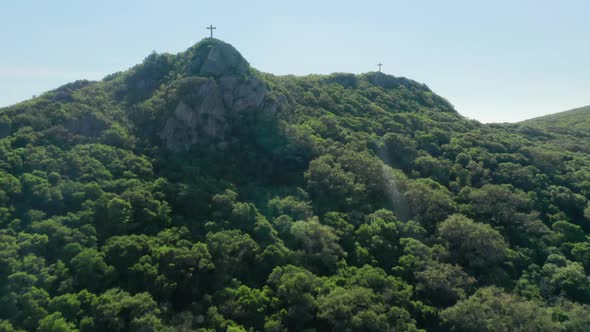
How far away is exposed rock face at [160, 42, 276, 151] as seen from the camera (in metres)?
59.4

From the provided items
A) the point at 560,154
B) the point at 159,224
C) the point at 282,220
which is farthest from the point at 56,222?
the point at 560,154

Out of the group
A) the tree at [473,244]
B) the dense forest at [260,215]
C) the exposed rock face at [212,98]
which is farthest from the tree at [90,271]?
the tree at [473,244]

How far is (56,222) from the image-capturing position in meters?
40.1

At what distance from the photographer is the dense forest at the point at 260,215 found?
117 ft

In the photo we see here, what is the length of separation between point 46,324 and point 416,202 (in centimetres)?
4513

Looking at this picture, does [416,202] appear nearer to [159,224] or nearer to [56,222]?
[159,224]

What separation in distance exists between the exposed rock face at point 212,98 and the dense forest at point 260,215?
26cm

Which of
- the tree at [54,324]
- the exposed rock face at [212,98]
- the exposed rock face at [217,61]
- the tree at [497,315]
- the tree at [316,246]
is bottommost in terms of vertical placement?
the tree at [497,315]

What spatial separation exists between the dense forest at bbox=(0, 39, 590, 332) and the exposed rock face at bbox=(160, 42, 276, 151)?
0.26 metres

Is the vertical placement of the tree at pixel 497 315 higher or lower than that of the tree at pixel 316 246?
lower

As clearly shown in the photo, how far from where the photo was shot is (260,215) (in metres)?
47.2

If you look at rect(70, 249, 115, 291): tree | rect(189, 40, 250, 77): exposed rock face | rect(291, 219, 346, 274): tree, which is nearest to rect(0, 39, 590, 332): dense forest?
rect(70, 249, 115, 291): tree

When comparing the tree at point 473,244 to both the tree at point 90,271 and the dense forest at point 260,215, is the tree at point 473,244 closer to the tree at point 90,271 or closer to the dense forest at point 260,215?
the dense forest at point 260,215

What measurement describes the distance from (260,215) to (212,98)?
2547 centimetres
